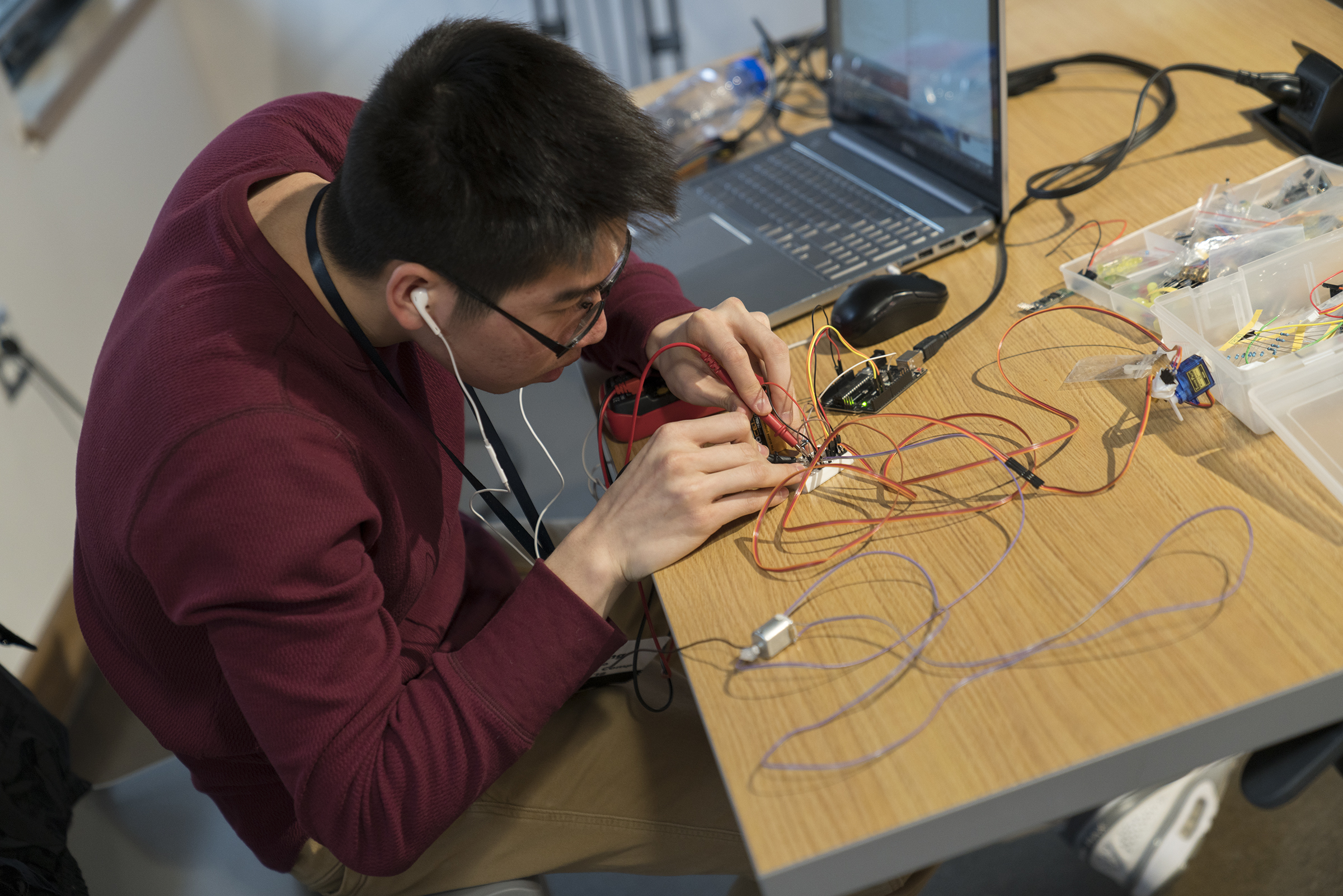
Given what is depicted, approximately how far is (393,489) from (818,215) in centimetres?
66

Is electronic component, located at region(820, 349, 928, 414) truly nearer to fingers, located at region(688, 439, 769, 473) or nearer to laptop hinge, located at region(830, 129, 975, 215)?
fingers, located at region(688, 439, 769, 473)

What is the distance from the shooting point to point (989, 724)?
62cm

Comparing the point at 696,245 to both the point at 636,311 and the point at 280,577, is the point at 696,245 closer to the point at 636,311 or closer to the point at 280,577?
the point at 636,311

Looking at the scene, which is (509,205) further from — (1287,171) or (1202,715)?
(1287,171)

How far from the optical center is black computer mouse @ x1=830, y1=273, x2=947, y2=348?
3.22 ft

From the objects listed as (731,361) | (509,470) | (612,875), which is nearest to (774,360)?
(731,361)

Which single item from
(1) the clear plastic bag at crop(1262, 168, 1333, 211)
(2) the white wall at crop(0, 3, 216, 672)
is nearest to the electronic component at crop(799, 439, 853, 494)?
(1) the clear plastic bag at crop(1262, 168, 1333, 211)

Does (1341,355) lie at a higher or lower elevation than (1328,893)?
higher

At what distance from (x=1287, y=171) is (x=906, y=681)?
75 cm

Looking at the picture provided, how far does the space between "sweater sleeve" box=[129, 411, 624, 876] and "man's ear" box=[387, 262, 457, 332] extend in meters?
0.11

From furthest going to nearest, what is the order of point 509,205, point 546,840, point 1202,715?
point 546,840 → point 509,205 → point 1202,715

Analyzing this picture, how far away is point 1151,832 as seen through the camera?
124cm

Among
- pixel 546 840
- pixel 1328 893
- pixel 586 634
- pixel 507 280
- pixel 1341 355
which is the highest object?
pixel 507 280

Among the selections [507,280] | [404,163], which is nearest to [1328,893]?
[507,280]
